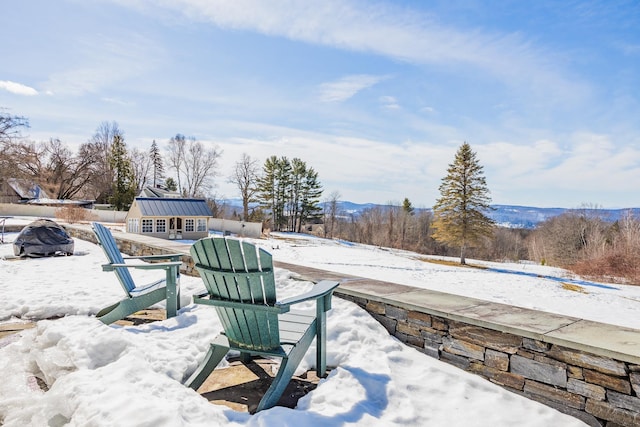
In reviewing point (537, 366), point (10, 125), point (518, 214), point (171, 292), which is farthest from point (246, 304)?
point (518, 214)

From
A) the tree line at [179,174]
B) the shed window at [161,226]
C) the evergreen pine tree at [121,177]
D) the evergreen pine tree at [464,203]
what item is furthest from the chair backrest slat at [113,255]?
the tree line at [179,174]

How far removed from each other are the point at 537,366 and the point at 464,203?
23.4m

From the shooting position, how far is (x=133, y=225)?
17.4 metres

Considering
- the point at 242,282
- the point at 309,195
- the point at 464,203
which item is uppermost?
the point at 309,195

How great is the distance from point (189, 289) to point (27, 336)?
1.79 meters

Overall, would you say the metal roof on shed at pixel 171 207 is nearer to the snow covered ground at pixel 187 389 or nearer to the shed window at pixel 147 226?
the shed window at pixel 147 226

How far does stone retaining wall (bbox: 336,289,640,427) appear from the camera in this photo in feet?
6.40

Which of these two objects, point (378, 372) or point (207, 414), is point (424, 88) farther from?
point (207, 414)

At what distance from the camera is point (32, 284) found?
518 cm

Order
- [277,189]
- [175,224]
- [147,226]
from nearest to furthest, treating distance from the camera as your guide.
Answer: [147,226] → [175,224] → [277,189]

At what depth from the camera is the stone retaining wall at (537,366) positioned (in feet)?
6.40

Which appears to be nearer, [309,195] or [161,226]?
[161,226]

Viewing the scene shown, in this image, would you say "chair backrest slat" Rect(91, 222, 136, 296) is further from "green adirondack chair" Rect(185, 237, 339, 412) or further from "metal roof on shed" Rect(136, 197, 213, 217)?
"metal roof on shed" Rect(136, 197, 213, 217)

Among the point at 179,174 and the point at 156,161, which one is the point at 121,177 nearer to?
the point at 179,174
